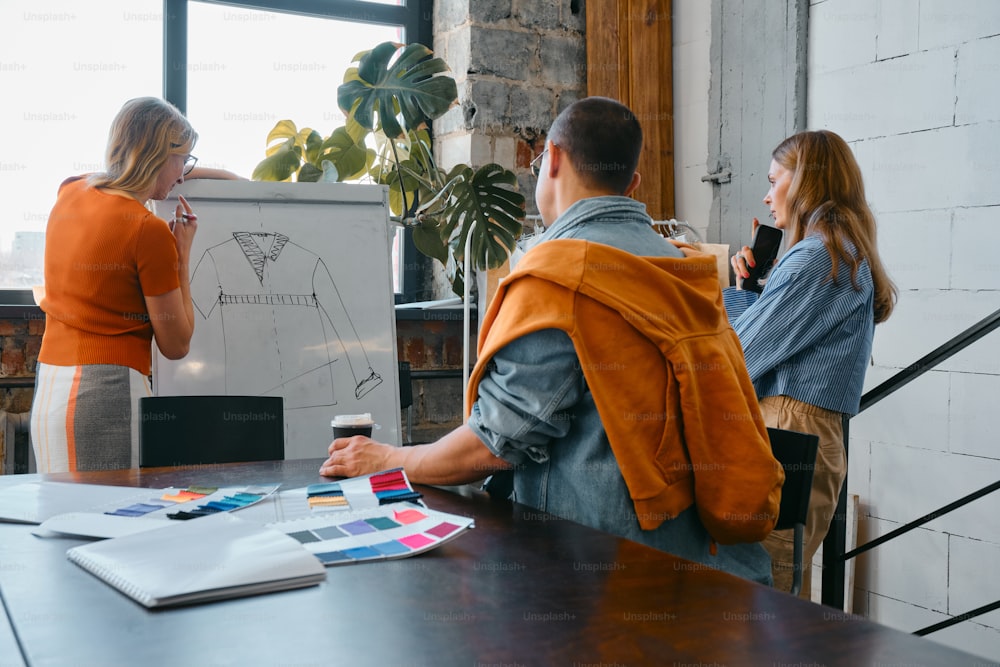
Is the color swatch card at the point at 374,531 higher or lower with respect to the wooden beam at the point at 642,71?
lower

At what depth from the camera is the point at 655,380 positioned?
134 cm

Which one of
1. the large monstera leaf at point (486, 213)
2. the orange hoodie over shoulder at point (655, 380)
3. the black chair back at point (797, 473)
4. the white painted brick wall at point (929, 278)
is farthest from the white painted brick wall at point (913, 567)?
the orange hoodie over shoulder at point (655, 380)

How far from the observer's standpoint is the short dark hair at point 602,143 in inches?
60.6

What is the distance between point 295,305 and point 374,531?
5.77ft

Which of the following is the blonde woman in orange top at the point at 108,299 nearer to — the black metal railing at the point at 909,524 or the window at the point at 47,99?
the window at the point at 47,99

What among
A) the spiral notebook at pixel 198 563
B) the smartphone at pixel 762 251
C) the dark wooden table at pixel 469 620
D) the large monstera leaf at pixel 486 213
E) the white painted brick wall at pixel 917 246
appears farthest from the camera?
the large monstera leaf at pixel 486 213

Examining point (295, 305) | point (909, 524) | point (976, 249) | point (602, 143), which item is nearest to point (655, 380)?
point (602, 143)

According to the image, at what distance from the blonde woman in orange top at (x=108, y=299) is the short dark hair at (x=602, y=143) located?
4.04 ft

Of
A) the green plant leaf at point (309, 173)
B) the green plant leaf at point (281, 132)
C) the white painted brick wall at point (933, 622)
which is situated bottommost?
the white painted brick wall at point (933, 622)

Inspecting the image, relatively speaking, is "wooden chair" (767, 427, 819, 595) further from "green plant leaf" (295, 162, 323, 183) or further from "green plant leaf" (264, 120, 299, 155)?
"green plant leaf" (264, 120, 299, 155)

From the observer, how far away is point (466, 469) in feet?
4.71

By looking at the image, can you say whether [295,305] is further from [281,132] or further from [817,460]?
[817,460]

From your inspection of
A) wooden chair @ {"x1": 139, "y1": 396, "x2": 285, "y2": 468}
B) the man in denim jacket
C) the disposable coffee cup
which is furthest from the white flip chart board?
the man in denim jacket

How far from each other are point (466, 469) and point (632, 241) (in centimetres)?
46
